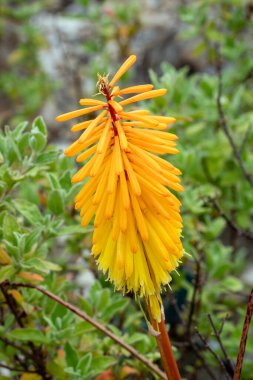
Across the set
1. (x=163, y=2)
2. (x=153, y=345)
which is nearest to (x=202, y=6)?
(x=153, y=345)

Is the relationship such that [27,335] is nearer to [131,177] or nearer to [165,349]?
[165,349]

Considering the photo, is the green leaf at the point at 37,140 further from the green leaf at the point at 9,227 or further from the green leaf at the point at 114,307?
the green leaf at the point at 114,307

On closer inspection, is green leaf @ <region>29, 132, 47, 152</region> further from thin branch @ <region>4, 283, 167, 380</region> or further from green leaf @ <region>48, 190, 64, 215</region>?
thin branch @ <region>4, 283, 167, 380</region>

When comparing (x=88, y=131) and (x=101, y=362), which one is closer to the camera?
(x=88, y=131)

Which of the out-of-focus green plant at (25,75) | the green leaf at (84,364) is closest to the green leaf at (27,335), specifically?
the green leaf at (84,364)

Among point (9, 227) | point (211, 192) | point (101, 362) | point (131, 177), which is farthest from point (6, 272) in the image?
point (211, 192)

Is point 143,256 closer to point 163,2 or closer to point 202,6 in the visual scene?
point 202,6

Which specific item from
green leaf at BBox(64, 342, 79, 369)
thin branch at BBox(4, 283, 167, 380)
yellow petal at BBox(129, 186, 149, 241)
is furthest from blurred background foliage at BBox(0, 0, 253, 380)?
yellow petal at BBox(129, 186, 149, 241)
